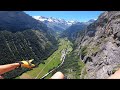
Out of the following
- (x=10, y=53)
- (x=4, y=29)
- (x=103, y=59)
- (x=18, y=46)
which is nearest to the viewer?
(x=103, y=59)

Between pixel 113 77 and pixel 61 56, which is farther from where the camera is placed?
pixel 61 56

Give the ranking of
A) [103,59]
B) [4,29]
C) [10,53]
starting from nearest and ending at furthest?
[103,59], [10,53], [4,29]
